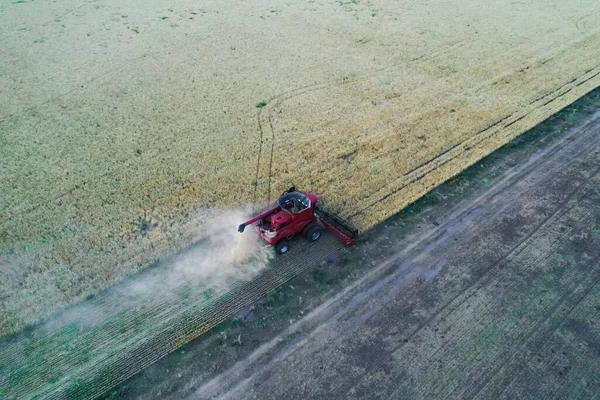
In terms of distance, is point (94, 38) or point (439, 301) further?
point (94, 38)

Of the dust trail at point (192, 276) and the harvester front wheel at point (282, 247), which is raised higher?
the harvester front wheel at point (282, 247)

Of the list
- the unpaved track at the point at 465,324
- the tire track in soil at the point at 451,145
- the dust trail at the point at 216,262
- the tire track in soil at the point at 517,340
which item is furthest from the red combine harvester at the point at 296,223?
the tire track in soil at the point at 517,340

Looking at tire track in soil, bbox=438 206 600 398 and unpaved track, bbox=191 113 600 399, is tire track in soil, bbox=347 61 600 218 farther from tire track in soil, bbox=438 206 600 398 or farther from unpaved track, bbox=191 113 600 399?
tire track in soil, bbox=438 206 600 398

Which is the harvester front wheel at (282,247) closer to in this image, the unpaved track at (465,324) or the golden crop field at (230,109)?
the unpaved track at (465,324)

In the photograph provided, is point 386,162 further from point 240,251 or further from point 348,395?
point 348,395

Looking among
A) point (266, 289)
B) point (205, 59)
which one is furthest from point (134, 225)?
point (205, 59)

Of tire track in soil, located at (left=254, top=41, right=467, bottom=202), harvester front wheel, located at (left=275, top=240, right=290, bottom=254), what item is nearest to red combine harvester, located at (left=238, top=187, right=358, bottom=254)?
harvester front wheel, located at (left=275, top=240, right=290, bottom=254)

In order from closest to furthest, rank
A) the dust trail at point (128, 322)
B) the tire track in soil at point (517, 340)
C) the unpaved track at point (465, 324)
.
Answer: the tire track in soil at point (517, 340) → the unpaved track at point (465, 324) → the dust trail at point (128, 322)
